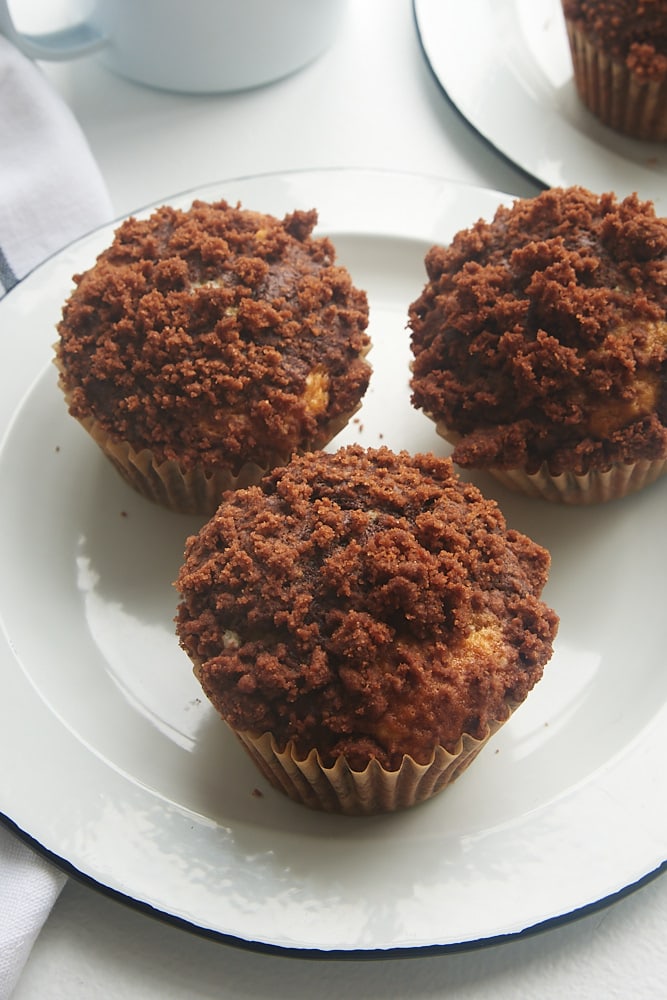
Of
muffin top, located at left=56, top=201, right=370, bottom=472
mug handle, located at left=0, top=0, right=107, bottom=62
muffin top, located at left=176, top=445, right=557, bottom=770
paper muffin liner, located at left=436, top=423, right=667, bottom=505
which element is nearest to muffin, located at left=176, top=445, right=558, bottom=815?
muffin top, located at left=176, top=445, right=557, bottom=770

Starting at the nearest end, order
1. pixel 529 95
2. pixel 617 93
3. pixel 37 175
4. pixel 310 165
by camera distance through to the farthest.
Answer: pixel 37 175
pixel 617 93
pixel 529 95
pixel 310 165

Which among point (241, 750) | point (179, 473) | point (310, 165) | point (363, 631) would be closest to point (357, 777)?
point (363, 631)

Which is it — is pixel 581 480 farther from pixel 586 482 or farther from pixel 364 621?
pixel 364 621

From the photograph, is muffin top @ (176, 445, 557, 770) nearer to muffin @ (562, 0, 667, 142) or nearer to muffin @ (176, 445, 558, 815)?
muffin @ (176, 445, 558, 815)

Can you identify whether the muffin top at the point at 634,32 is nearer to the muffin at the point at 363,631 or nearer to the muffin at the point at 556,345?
the muffin at the point at 556,345

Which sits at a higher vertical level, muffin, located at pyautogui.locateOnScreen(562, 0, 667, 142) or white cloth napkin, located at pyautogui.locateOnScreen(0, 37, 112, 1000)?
white cloth napkin, located at pyautogui.locateOnScreen(0, 37, 112, 1000)

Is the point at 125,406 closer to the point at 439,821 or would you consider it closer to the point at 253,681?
the point at 253,681
